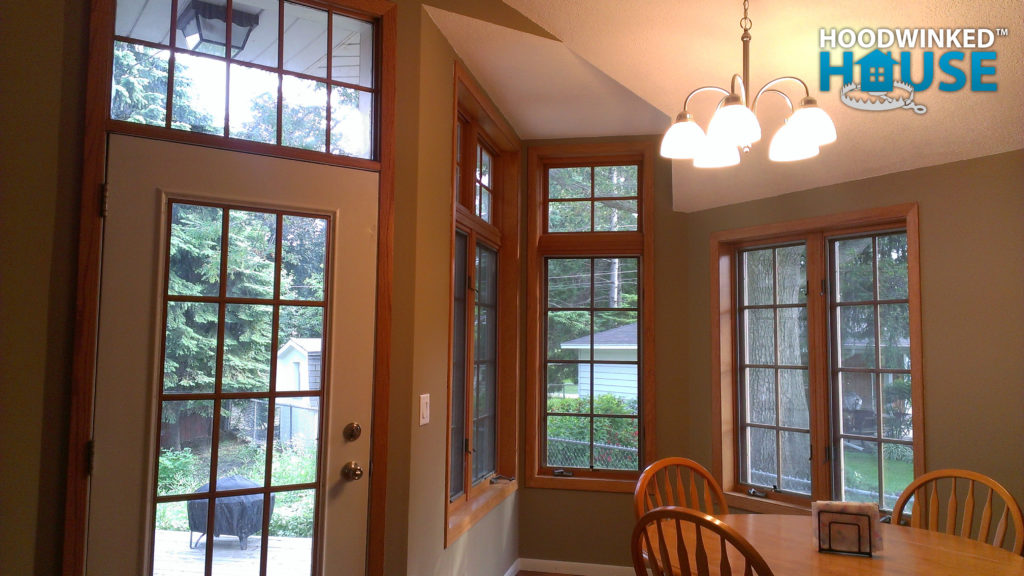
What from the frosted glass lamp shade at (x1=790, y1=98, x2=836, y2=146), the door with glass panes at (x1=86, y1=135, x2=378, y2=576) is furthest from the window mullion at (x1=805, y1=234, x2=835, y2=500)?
the door with glass panes at (x1=86, y1=135, x2=378, y2=576)

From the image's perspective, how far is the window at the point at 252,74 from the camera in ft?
6.82

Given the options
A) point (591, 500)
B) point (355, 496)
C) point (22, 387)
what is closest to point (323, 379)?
point (355, 496)

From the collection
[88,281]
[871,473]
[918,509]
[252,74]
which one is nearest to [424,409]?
[88,281]

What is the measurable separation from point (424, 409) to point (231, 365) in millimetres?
811

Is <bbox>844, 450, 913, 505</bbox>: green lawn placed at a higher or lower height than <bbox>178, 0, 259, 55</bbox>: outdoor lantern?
lower

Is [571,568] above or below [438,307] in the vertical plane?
below

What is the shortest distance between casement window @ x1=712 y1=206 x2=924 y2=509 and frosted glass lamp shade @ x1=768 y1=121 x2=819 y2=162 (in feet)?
3.99

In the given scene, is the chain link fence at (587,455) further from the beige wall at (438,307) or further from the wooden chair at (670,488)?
the wooden chair at (670,488)

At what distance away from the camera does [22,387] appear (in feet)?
6.01

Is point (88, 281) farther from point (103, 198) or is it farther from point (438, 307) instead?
point (438, 307)

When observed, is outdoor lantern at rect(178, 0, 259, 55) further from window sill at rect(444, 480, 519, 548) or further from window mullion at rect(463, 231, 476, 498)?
window sill at rect(444, 480, 519, 548)

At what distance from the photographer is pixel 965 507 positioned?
249cm

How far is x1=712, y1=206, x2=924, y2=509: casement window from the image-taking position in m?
3.22

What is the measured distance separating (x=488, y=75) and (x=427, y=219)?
1.04 metres
